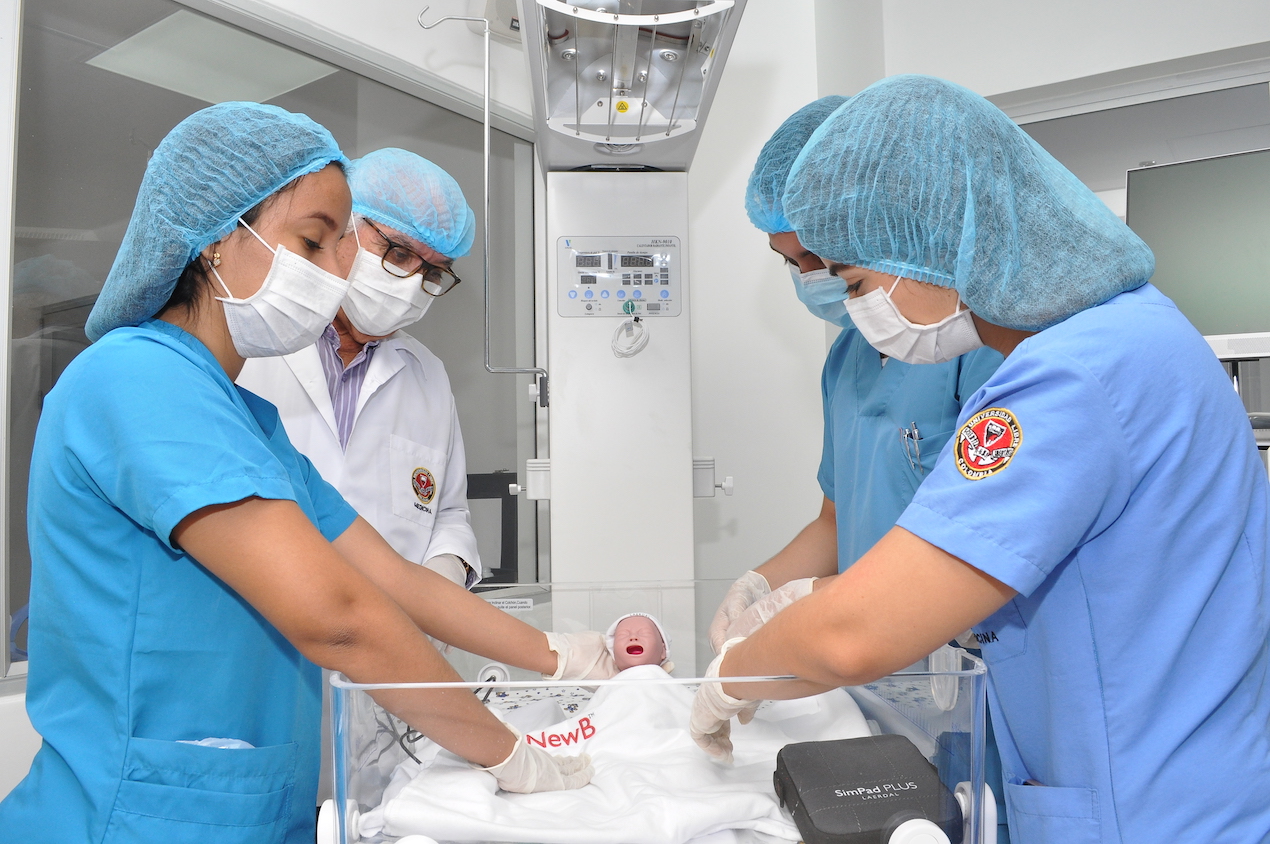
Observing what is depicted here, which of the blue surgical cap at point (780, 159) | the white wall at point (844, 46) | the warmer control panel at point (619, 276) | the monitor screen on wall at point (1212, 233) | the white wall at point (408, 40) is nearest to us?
the blue surgical cap at point (780, 159)

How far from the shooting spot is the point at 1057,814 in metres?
0.73

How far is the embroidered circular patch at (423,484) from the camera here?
1.68 metres

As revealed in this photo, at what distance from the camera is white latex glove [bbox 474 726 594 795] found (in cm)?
82

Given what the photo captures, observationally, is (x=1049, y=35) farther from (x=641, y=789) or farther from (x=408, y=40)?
(x=641, y=789)

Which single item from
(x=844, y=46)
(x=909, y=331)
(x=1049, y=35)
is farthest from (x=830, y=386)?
(x=1049, y=35)

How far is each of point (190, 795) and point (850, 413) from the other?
1.07 m

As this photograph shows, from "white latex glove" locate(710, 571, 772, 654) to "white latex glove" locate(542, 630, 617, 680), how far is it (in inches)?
6.3

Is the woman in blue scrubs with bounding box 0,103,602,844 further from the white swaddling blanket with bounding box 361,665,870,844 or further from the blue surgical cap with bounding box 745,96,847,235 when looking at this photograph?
the blue surgical cap with bounding box 745,96,847,235

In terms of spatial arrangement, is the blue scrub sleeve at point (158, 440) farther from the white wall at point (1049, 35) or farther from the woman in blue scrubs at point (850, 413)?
the white wall at point (1049, 35)

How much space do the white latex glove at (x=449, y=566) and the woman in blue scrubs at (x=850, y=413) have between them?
0.56 metres

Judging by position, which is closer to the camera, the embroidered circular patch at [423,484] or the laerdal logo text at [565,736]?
the laerdal logo text at [565,736]

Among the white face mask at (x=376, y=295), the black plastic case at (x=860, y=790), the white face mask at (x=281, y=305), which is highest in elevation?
the white face mask at (x=376, y=295)

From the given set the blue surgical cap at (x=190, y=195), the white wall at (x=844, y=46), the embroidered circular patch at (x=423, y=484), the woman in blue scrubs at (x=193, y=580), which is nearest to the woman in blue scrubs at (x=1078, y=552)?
the woman in blue scrubs at (x=193, y=580)

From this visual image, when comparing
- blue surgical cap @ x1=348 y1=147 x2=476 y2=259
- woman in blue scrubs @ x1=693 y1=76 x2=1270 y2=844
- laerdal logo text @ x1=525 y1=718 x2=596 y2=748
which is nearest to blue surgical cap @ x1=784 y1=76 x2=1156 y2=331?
woman in blue scrubs @ x1=693 y1=76 x2=1270 y2=844
